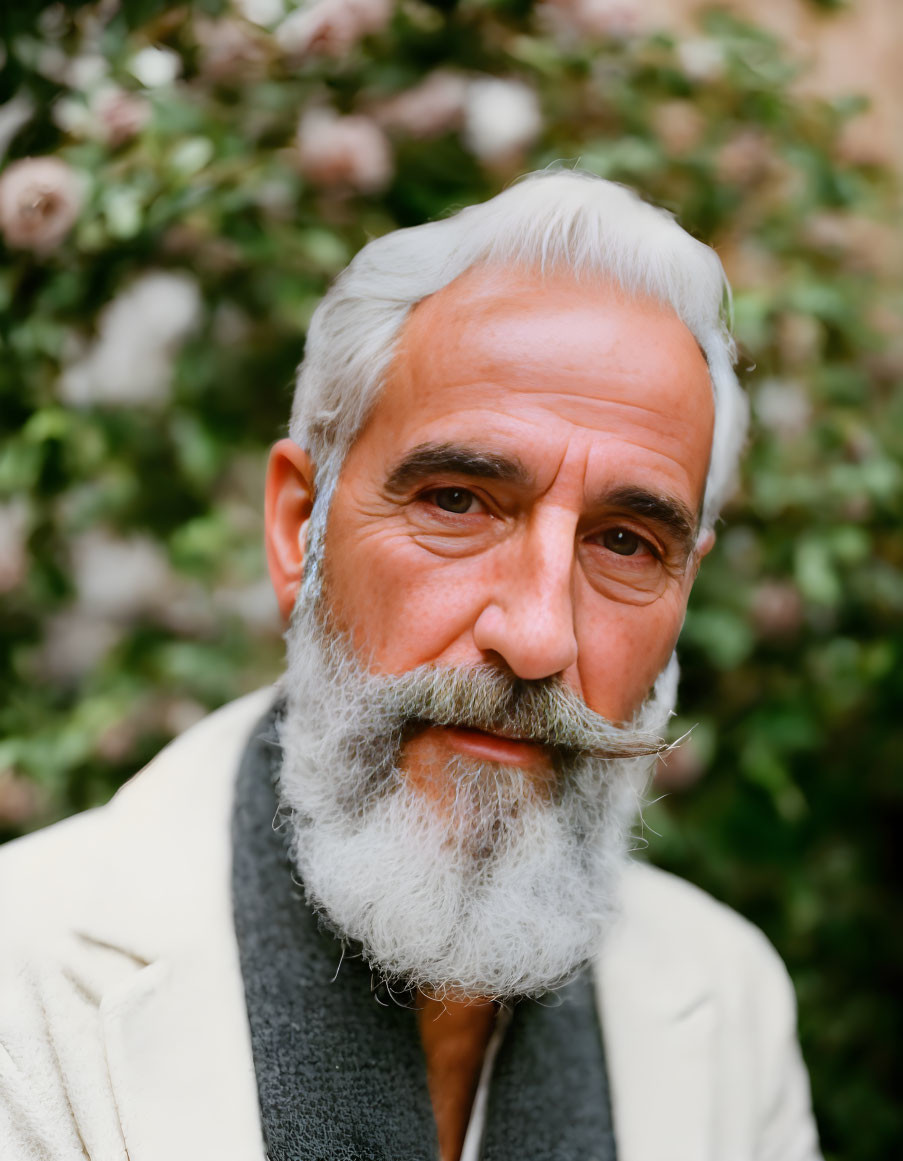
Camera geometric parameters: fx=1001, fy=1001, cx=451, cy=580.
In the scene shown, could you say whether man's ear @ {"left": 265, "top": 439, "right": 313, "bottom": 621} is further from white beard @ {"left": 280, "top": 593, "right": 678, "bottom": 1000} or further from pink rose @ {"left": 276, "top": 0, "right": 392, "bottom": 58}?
pink rose @ {"left": 276, "top": 0, "right": 392, "bottom": 58}

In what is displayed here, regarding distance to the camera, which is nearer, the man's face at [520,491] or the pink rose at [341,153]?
the man's face at [520,491]

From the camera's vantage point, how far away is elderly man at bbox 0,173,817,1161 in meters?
1.23

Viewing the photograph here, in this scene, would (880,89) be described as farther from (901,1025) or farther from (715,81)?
(901,1025)

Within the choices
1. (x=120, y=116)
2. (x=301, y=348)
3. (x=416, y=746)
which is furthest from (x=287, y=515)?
(x=120, y=116)

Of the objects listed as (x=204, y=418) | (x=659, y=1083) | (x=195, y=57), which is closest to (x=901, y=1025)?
(x=659, y=1083)

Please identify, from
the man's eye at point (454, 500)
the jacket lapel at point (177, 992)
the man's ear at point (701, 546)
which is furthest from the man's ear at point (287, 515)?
the man's ear at point (701, 546)

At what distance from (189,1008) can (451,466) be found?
2.53ft

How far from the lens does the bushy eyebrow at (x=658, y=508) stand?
1.26 meters

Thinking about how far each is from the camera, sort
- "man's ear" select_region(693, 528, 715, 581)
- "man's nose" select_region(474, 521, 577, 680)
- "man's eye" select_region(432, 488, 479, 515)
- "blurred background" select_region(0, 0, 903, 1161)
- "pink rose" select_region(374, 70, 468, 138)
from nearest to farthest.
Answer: "man's nose" select_region(474, 521, 577, 680) → "man's eye" select_region(432, 488, 479, 515) → "man's ear" select_region(693, 528, 715, 581) → "blurred background" select_region(0, 0, 903, 1161) → "pink rose" select_region(374, 70, 468, 138)

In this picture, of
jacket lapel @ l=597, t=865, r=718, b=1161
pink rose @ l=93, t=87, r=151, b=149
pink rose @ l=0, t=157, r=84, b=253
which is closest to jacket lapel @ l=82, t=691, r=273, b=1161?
jacket lapel @ l=597, t=865, r=718, b=1161

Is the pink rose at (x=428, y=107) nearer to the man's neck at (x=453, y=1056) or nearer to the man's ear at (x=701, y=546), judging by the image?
the man's ear at (x=701, y=546)

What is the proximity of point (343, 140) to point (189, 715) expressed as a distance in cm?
113

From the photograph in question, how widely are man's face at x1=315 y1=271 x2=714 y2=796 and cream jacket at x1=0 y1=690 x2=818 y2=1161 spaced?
0.39m

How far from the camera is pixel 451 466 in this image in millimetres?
1243
